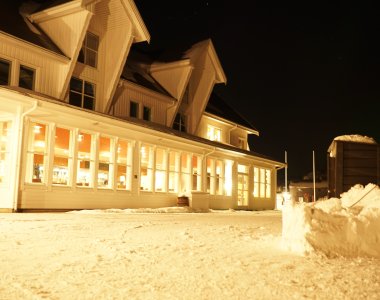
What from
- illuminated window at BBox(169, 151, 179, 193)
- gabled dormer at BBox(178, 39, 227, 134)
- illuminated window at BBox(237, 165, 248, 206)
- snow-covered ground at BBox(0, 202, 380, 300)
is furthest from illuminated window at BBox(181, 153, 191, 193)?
snow-covered ground at BBox(0, 202, 380, 300)

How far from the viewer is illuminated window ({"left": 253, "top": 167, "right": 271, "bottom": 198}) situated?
28.9 m

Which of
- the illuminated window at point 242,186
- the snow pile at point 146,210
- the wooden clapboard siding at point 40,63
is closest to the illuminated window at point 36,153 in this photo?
the snow pile at point 146,210

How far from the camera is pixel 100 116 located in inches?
637

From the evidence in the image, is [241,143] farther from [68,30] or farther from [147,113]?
[68,30]

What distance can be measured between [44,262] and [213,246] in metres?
A: 2.54

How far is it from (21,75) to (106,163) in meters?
4.47

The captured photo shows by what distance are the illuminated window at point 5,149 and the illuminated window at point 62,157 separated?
1.62m

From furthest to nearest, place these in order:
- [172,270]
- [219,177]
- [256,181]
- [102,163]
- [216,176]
A: 1. [256,181]
2. [219,177]
3. [216,176]
4. [102,163]
5. [172,270]

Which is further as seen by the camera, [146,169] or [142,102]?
[142,102]

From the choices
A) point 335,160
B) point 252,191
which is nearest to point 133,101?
point 252,191

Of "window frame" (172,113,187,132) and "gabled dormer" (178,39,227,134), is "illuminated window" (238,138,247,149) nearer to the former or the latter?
"gabled dormer" (178,39,227,134)

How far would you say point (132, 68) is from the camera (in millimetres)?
23906

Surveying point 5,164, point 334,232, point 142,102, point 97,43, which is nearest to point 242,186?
point 142,102

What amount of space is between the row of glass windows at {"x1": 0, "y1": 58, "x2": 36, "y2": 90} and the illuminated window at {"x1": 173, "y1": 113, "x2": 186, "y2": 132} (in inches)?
379
